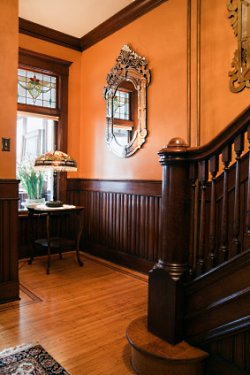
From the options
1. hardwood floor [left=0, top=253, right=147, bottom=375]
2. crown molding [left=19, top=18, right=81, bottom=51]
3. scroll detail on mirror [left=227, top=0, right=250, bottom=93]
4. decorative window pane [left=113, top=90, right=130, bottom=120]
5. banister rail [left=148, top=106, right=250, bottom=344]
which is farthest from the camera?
crown molding [left=19, top=18, right=81, bottom=51]

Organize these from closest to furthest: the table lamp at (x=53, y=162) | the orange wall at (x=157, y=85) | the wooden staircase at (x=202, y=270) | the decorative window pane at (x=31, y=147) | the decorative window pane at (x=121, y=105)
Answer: the wooden staircase at (x=202, y=270) < the orange wall at (x=157, y=85) < the table lamp at (x=53, y=162) < the decorative window pane at (x=121, y=105) < the decorative window pane at (x=31, y=147)

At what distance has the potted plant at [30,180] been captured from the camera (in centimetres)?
419

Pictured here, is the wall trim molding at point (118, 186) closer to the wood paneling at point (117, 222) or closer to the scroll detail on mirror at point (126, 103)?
the wood paneling at point (117, 222)

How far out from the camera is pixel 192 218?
1.77 metres

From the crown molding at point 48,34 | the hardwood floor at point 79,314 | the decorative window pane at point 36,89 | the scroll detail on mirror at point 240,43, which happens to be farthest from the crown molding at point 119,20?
the hardwood floor at point 79,314

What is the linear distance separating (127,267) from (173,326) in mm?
2114

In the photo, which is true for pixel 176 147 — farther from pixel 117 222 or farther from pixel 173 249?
pixel 117 222

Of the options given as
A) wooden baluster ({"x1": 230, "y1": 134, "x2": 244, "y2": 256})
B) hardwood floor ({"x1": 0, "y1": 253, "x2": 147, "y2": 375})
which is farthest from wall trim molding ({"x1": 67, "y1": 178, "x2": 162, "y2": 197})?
wooden baluster ({"x1": 230, "y1": 134, "x2": 244, "y2": 256})

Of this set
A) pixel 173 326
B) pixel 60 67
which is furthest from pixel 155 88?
pixel 173 326

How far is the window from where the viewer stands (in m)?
4.10

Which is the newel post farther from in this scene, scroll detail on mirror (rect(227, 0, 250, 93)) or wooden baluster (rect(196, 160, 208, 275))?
scroll detail on mirror (rect(227, 0, 250, 93))

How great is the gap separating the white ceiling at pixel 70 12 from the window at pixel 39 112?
0.45m

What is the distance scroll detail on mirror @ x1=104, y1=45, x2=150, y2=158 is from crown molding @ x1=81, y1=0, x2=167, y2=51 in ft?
1.13

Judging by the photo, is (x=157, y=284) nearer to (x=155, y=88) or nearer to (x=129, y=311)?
(x=129, y=311)
